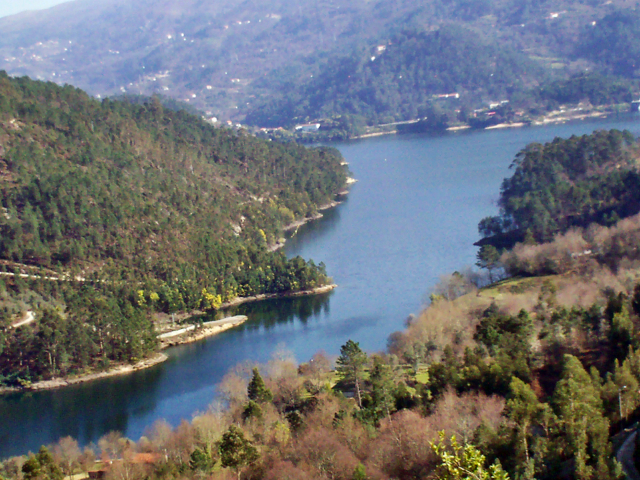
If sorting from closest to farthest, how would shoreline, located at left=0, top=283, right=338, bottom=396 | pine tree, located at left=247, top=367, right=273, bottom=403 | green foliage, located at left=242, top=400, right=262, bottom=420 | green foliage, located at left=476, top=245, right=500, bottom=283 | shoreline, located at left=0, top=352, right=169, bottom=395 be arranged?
green foliage, located at left=242, top=400, right=262, bottom=420, pine tree, located at left=247, top=367, right=273, bottom=403, shoreline, located at left=0, top=352, right=169, bottom=395, shoreline, located at left=0, top=283, right=338, bottom=396, green foliage, located at left=476, top=245, right=500, bottom=283

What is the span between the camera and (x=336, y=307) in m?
29.5

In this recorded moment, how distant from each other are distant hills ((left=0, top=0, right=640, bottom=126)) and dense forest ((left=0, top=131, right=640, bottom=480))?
2853 inches

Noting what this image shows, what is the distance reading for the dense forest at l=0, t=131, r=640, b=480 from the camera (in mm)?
11273

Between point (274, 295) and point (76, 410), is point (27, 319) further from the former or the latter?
point (274, 295)

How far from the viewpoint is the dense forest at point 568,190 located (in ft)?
110

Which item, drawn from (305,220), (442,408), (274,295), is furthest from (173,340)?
(305,220)

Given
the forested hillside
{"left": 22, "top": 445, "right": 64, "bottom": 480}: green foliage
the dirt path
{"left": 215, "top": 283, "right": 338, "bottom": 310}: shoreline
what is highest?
the forested hillside

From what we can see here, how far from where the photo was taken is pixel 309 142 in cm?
9106

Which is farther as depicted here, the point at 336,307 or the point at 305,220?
the point at 305,220

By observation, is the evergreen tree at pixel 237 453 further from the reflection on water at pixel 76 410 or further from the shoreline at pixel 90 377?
the shoreline at pixel 90 377

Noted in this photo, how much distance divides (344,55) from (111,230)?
113m

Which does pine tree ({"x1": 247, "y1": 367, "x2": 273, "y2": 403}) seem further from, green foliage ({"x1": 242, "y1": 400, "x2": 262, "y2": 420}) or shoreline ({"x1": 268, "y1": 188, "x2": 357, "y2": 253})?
shoreline ({"x1": 268, "y1": 188, "x2": 357, "y2": 253})

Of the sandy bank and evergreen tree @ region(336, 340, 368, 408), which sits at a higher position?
evergreen tree @ region(336, 340, 368, 408)

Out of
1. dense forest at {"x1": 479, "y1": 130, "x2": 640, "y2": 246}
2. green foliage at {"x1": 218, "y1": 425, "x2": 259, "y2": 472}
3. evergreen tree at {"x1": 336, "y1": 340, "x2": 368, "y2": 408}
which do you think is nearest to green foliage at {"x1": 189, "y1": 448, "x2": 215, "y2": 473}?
green foliage at {"x1": 218, "y1": 425, "x2": 259, "y2": 472}
